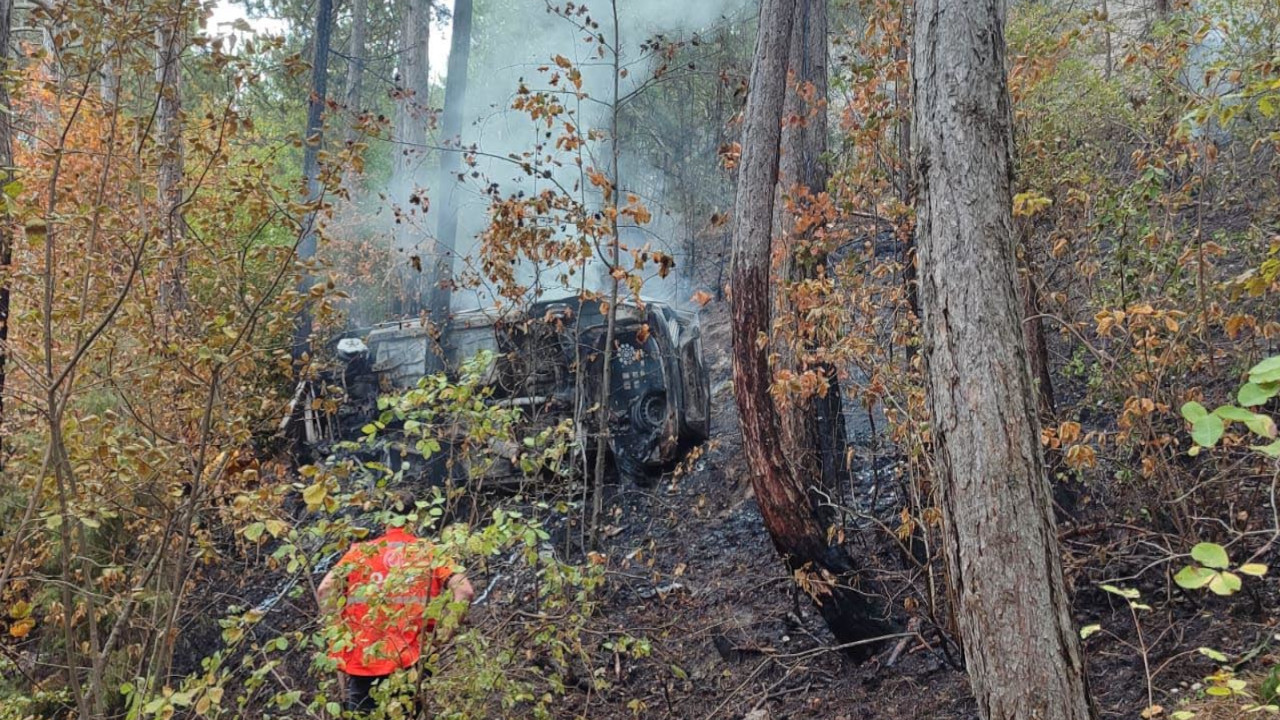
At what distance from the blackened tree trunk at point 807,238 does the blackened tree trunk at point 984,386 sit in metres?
2.68

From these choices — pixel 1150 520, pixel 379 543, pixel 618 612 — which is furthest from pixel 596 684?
pixel 1150 520

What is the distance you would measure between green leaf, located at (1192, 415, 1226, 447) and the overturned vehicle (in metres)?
7.38

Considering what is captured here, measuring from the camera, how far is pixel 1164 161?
17.3 feet

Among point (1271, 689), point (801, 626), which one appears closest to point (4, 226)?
point (801, 626)

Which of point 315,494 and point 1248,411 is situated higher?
point 1248,411

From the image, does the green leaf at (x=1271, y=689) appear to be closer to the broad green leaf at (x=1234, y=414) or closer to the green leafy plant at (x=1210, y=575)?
the green leafy plant at (x=1210, y=575)

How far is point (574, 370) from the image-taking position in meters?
9.45

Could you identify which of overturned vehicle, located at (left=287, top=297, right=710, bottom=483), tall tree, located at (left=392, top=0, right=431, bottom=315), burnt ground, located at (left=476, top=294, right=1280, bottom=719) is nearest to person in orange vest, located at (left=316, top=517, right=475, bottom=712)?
burnt ground, located at (left=476, top=294, right=1280, bottom=719)

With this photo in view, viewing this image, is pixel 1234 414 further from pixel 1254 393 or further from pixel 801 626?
pixel 801 626

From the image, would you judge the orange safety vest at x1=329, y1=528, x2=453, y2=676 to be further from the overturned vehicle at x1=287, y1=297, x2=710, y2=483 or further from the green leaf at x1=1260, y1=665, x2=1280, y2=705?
the overturned vehicle at x1=287, y1=297, x2=710, y2=483

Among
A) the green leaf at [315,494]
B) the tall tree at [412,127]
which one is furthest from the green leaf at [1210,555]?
the tall tree at [412,127]

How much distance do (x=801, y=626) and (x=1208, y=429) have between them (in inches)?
220

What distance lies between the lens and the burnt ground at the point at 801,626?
511cm

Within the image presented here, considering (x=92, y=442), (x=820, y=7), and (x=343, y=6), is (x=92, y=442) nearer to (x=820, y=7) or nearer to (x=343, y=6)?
(x=820, y=7)
